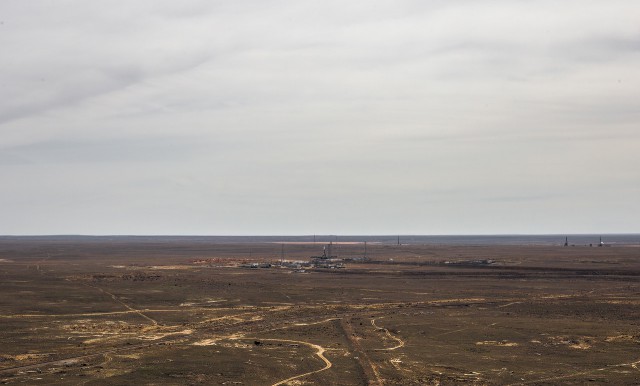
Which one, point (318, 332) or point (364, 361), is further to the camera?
point (318, 332)

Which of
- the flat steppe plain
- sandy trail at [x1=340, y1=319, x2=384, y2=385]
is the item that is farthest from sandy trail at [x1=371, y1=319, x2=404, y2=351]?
sandy trail at [x1=340, y1=319, x2=384, y2=385]

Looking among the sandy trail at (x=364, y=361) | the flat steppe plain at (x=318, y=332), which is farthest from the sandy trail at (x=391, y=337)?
the sandy trail at (x=364, y=361)

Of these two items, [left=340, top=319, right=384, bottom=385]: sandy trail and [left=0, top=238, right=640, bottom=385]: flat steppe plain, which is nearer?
[left=340, top=319, right=384, bottom=385]: sandy trail

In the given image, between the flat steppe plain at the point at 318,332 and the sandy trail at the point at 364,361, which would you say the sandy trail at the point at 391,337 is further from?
the sandy trail at the point at 364,361

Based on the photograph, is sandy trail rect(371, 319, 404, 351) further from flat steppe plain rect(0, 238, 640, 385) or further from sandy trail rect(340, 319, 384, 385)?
sandy trail rect(340, 319, 384, 385)

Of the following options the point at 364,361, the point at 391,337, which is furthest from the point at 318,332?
the point at 364,361

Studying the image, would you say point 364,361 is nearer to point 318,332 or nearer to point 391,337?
point 391,337

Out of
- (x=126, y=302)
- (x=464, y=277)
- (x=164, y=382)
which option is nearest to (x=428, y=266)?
(x=464, y=277)

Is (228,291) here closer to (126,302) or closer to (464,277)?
(126,302)
